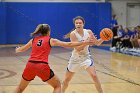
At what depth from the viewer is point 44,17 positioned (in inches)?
1039

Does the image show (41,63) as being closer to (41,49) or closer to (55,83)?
(41,49)

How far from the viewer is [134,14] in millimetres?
28547

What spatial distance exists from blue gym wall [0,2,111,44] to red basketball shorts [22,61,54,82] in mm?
19751

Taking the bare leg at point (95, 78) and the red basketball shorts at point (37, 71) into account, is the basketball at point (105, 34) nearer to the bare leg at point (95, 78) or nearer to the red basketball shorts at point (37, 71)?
the bare leg at point (95, 78)

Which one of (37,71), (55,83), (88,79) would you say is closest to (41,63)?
(37,71)

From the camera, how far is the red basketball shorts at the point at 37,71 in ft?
20.3

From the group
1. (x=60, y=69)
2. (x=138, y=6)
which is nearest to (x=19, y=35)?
(x=138, y=6)

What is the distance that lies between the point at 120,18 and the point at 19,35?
8489mm

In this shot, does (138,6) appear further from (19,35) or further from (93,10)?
(19,35)

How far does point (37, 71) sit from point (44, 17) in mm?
20430

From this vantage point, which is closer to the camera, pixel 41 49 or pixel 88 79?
pixel 41 49

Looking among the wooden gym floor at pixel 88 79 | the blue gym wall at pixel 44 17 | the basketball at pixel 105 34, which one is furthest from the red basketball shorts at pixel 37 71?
the blue gym wall at pixel 44 17

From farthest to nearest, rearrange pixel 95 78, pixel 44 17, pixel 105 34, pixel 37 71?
pixel 44 17 < pixel 105 34 < pixel 95 78 < pixel 37 71

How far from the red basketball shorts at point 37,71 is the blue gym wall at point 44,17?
1975 centimetres
